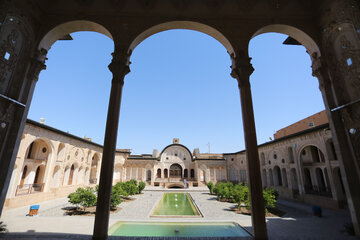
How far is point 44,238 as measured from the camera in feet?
14.9

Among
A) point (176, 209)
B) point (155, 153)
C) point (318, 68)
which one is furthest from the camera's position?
point (155, 153)

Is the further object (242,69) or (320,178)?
(320,178)

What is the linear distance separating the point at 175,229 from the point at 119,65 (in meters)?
6.80

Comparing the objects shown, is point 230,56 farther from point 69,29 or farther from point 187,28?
point 69,29

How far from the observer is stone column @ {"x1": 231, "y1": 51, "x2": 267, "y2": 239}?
4.28m

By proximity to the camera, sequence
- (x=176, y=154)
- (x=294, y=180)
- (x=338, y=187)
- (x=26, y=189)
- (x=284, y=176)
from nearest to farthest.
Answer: (x=338, y=187) < (x=26, y=189) < (x=294, y=180) < (x=284, y=176) < (x=176, y=154)

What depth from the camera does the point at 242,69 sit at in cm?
539

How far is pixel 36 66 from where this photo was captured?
541 cm

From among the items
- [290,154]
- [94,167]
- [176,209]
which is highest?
[290,154]

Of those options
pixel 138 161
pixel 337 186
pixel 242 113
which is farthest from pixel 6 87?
pixel 138 161

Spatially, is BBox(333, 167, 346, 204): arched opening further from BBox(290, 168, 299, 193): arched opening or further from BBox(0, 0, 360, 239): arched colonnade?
BBox(0, 0, 360, 239): arched colonnade

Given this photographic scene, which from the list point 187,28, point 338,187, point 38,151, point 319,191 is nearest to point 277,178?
point 319,191

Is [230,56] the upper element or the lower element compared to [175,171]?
upper

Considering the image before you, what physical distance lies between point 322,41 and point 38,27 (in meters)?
9.92
